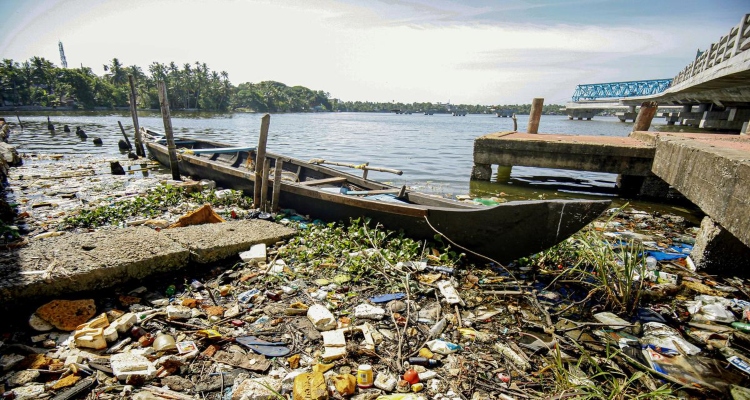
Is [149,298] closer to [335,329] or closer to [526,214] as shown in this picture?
[335,329]

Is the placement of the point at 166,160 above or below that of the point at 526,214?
below

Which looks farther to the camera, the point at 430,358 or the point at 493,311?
the point at 493,311

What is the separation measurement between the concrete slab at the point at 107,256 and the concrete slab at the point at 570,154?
23.2 feet

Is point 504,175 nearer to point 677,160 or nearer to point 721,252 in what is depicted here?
point 677,160

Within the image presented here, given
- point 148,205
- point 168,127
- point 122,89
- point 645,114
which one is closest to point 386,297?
point 148,205

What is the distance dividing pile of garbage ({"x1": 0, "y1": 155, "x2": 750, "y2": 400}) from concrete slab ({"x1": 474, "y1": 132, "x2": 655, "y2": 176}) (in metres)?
4.53

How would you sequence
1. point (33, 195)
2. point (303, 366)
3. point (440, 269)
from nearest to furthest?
point (303, 366)
point (440, 269)
point (33, 195)

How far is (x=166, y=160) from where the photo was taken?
36.3ft

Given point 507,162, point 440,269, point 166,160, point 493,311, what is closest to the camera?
point 493,311

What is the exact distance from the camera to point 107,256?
11.7ft

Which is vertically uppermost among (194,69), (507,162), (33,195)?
(194,69)

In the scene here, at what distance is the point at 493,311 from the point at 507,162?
692 cm

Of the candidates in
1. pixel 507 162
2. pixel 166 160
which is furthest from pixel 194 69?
pixel 507 162

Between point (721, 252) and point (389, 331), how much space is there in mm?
4395
